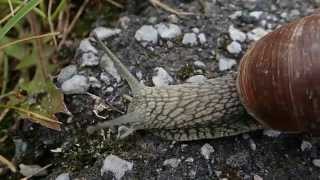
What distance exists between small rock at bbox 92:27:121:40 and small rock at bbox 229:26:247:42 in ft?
1.78

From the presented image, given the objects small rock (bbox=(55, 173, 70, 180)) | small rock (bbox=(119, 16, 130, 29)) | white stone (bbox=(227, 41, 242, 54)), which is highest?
small rock (bbox=(119, 16, 130, 29))

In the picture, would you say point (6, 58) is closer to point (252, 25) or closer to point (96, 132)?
point (96, 132)

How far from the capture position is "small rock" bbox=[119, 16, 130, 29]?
2.72 m

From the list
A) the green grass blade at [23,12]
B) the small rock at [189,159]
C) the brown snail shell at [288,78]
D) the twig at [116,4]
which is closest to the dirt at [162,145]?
the small rock at [189,159]

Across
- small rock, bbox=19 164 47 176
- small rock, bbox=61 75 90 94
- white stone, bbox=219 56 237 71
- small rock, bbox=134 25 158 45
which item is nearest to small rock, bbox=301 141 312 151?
white stone, bbox=219 56 237 71

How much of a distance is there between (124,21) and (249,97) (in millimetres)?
863

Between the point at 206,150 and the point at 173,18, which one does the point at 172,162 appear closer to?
the point at 206,150

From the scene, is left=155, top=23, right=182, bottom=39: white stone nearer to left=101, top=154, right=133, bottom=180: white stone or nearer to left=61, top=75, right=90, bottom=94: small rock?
left=61, top=75, right=90, bottom=94: small rock

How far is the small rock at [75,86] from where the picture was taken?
8.27 feet

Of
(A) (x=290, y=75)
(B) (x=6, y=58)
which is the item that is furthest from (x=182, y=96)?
(B) (x=6, y=58)

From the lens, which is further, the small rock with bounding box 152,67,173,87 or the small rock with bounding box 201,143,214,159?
the small rock with bounding box 152,67,173,87

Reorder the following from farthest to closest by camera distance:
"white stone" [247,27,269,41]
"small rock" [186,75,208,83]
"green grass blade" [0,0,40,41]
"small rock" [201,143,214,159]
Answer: "white stone" [247,27,269,41] < "small rock" [186,75,208,83] < "small rock" [201,143,214,159] < "green grass blade" [0,0,40,41]

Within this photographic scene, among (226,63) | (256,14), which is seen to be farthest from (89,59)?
(256,14)

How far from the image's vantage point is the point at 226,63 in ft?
8.57
